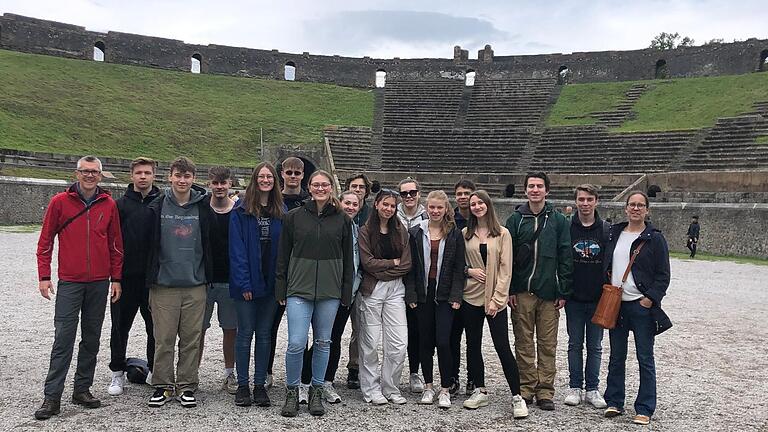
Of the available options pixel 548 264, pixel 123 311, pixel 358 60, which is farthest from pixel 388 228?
pixel 358 60

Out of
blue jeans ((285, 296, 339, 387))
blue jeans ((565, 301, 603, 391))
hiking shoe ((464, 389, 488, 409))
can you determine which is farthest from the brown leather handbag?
blue jeans ((285, 296, 339, 387))

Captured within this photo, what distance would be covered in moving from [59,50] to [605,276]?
4425 cm

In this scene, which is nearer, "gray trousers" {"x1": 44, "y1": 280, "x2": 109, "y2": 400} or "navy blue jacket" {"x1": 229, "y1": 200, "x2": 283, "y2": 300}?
"gray trousers" {"x1": 44, "y1": 280, "x2": 109, "y2": 400}

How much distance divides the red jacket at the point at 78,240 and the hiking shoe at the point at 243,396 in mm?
1382

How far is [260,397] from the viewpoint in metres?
4.84

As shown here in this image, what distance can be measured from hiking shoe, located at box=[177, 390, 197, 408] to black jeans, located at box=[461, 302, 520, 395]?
90.5 inches

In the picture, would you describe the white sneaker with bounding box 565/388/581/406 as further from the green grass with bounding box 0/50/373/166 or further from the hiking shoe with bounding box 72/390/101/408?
the green grass with bounding box 0/50/373/166

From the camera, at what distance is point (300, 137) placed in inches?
1252

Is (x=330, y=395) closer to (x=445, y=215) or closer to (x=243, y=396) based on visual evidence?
(x=243, y=396)

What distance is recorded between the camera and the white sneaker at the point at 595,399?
5008 millimetres

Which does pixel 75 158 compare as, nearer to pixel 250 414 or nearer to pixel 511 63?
pixel 250 414

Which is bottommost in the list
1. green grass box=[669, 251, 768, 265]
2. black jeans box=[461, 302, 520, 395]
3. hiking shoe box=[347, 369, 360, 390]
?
hiking shoe box=[347, 369, 360, 390]

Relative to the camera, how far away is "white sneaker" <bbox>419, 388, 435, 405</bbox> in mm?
4992

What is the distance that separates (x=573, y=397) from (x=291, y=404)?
93.8 inches
